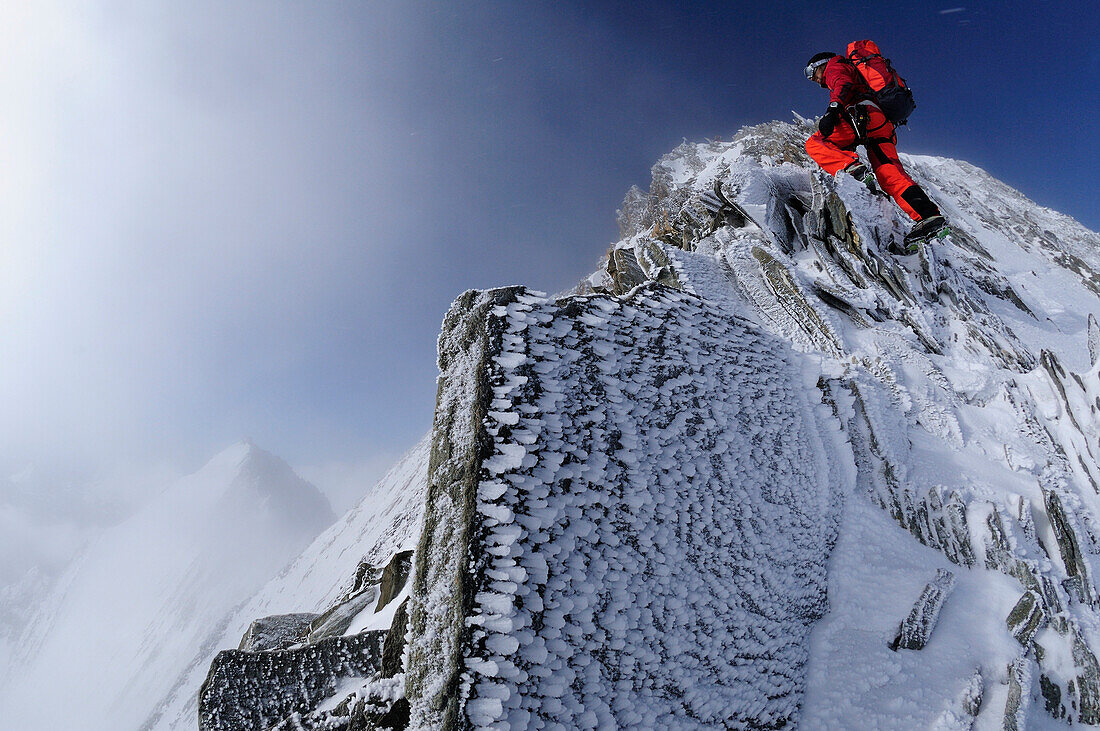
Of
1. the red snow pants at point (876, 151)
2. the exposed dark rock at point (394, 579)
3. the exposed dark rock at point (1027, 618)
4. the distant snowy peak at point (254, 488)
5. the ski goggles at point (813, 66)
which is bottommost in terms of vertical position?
the exposed dark rock at point (1027, 618)

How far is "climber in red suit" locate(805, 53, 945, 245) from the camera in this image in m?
6.99

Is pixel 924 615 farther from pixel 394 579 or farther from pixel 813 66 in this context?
pixel 813 66

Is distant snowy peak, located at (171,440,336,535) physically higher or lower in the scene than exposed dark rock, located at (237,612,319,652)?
higher

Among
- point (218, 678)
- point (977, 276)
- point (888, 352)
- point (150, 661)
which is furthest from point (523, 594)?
point (150, 661)

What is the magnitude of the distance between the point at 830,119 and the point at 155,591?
11639 centimetres

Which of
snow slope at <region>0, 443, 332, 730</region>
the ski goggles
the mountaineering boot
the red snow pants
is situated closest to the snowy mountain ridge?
the mountaineering boot

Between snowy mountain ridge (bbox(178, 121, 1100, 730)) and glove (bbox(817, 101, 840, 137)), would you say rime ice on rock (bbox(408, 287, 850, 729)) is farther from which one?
glove (bbox(817, 101, 840, 137))

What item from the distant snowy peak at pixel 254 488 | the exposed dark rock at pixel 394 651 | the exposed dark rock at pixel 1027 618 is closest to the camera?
the exposed dark rock at pixel 394 651

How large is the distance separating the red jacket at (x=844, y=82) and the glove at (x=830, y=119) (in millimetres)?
85

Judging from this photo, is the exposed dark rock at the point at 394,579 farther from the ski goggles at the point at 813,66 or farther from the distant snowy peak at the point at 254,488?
the distant snowy peak at the point at 254,488

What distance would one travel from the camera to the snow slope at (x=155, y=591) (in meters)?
56.0

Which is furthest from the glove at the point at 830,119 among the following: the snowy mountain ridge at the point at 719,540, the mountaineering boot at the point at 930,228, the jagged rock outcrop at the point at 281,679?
the jagged rock outcrop at the point at 281,679

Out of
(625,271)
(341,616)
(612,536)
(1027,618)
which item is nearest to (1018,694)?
(1027,618)

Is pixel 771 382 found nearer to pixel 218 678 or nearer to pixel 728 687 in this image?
pixel 728 687
